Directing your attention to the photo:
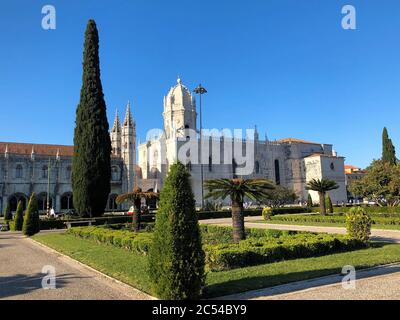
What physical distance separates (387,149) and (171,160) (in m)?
32.0

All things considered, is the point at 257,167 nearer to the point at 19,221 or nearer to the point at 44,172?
the point at 44,172

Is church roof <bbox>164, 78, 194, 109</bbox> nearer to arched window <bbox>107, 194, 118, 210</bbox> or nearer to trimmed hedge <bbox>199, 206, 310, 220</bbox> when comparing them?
arched window <bbox>107, 194, 118, 210</bbox>

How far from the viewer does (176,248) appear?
19.2 feet

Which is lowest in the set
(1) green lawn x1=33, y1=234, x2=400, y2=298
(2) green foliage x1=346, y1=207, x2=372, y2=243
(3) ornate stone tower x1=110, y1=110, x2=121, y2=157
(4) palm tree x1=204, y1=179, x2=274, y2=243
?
(1) green lawn x1=33, y1=234, x2=400, y2=298

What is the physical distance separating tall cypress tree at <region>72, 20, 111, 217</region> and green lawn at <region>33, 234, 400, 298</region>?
49.2 ft

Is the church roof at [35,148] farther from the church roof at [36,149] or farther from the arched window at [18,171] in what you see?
the arched window at [18,171]

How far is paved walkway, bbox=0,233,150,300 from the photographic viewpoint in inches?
259

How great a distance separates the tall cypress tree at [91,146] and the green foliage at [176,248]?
21.3 m

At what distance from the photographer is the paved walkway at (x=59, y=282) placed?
6.58 m

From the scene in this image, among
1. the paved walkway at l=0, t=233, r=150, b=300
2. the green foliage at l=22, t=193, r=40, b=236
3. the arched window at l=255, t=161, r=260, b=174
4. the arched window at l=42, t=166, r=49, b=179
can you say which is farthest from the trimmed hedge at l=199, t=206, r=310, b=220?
the arched window at l=42, t=166, r=49, b=179

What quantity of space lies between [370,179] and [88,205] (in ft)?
86.1

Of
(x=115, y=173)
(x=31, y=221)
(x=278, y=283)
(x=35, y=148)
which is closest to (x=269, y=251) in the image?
(x=278, y=283)

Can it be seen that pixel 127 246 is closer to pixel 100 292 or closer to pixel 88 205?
pixel 100 292

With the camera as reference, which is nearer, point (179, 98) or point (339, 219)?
point (339, 219)
